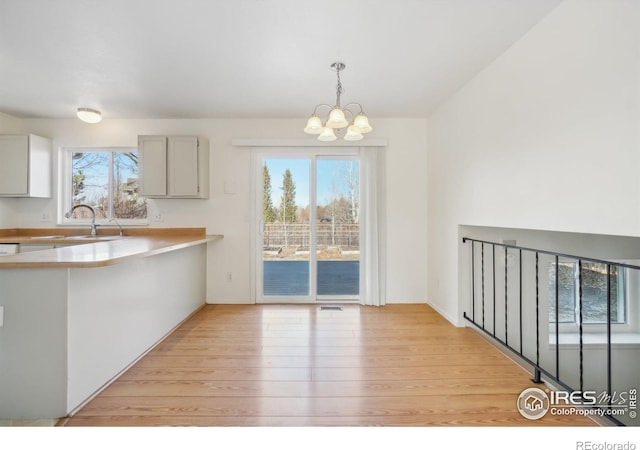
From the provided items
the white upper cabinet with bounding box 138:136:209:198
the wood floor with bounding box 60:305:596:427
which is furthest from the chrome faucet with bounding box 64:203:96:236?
the wood floor with bounding box 60:305:596:427

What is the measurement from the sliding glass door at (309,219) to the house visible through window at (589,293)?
2269 mm

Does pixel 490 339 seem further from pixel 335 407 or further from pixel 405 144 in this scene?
pixel 405 144

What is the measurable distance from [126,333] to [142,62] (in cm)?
215

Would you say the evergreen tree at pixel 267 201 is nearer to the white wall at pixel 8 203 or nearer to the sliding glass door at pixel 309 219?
the sliding glass door at pixel 309 219

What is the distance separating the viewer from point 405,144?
153 inches

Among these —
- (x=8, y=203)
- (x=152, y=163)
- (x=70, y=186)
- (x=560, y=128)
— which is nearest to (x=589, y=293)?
(x=560, y=128)

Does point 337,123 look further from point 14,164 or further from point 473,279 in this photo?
point 14,164

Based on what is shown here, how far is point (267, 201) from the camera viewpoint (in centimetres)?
395

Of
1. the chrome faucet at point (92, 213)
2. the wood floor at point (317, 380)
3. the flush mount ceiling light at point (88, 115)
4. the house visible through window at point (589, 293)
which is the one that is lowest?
the wood floor at point (317, 380)

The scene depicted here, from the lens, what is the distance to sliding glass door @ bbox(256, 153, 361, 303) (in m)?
3.95

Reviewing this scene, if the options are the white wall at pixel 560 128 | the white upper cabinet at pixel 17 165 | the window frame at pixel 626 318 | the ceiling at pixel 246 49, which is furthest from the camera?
the white upper cabinet at pixel 17 165

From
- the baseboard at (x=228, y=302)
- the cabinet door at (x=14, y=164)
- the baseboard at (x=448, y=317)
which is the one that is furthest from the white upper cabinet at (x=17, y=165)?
the baseboard at (x=448, y=317)

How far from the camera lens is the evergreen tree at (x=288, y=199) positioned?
13.0ft

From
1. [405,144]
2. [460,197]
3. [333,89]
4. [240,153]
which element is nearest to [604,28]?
[460,197]
